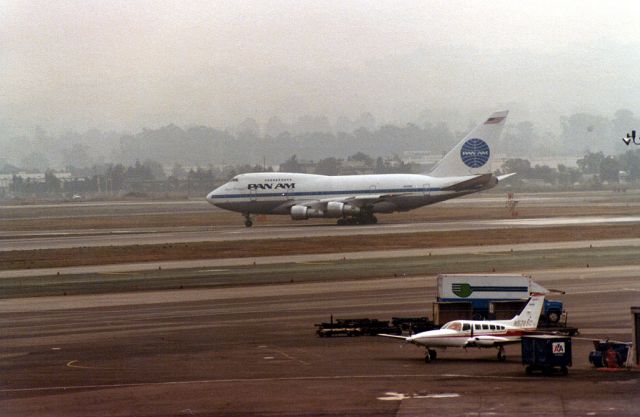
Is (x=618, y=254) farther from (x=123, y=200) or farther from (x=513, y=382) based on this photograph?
(x=123, y=200)

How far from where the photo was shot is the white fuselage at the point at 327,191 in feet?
369

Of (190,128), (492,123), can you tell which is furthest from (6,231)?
(492,123)

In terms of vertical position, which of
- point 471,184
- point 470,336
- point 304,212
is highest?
point 471,184

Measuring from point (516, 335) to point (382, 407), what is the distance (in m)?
10.7

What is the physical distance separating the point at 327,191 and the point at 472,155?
17.0m

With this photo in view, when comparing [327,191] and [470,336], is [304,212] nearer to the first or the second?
[327,191]

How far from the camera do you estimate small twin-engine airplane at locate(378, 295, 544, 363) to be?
39.2 m

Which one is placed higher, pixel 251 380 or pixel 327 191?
pixel 327 191

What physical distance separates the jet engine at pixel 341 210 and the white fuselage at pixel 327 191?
1.27 metres

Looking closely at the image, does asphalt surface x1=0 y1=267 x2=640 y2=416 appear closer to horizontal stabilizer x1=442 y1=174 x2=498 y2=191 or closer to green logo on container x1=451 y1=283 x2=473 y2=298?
green logo on container x1=451 y1=283 x2=473 y2=298

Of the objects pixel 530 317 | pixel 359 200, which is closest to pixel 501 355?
pixel 530 317

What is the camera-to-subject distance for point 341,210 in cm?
11262

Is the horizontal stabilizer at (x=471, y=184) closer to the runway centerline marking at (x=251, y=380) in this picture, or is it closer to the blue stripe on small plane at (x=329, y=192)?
the blue stripe on small plane at (x=329, y=192)

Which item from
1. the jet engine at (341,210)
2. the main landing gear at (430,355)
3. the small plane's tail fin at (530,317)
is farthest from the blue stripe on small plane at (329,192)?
the main landing gear at (430,355)
